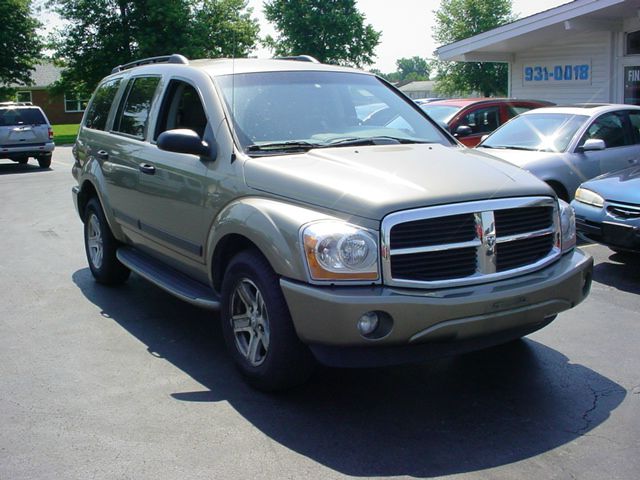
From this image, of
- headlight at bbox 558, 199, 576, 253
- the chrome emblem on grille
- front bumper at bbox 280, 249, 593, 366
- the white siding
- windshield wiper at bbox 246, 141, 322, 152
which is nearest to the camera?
front bumper at bbox 280, 249, 593, 366

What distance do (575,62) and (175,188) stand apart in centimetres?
1507

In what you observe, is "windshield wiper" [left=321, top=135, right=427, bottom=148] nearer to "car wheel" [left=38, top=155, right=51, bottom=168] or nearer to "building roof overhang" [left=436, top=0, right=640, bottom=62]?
"building roof overhang" [left=436, top=0, right=640, bottom=62]

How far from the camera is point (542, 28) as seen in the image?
55.9 ft

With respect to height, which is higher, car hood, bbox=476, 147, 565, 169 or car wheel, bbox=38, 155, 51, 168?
car hood, bbox=476, 147, 565, 169

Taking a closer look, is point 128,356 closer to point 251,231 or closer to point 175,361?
point 175,361

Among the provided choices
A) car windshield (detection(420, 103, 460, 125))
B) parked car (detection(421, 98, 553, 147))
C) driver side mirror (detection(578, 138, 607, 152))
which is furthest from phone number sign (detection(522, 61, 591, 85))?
driver side mirror (detection(578, 138, 607, 152))

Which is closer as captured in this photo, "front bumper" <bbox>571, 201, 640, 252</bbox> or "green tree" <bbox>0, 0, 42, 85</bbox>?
"front bumper" <bbox>571, 201, 640, 252</bbox>

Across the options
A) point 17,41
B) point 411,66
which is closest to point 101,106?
point 17,41

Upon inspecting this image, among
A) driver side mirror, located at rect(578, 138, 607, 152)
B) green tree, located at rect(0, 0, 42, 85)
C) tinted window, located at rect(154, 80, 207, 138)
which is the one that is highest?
A: green tree, located at rect(0, 0, 42, 85)

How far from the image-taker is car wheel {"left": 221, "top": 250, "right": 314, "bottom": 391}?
434cm

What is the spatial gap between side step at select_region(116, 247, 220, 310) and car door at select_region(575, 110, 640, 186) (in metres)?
5.47

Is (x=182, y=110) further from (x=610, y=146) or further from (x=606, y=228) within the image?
(x=610, y=146)

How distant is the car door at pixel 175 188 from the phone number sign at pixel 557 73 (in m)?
14.3

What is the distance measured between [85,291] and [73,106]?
53642 millimetres
